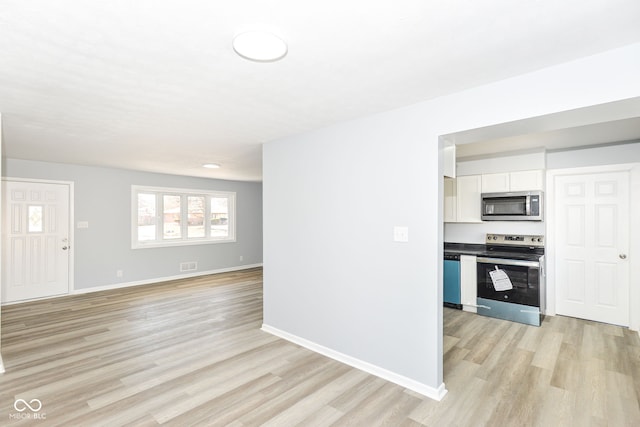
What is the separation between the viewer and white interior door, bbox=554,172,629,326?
397 cm

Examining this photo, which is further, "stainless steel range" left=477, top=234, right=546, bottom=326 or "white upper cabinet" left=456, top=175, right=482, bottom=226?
"white upper cabinet" left=456, top=175, right=482, bottom=226

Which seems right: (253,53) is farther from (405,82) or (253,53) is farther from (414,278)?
(414,278)

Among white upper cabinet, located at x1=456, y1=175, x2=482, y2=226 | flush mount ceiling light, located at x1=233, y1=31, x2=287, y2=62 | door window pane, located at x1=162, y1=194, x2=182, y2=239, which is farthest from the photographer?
door window pane, located at x1=162, y1=194, x2=182, y2=239

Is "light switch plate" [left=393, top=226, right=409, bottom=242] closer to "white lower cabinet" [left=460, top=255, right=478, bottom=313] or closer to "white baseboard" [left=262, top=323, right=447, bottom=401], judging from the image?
"white baseboard" [left=262, top=323, right=447, bottom=401]

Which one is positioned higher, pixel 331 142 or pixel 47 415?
pixel 331 142

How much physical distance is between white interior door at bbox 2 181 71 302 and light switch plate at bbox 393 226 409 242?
A: 5.78 metres

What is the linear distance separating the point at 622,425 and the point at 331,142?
3.03 m

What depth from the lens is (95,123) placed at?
310 centimetres

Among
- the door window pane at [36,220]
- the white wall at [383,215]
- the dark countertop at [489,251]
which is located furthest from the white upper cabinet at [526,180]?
the door window pane at [36,220]

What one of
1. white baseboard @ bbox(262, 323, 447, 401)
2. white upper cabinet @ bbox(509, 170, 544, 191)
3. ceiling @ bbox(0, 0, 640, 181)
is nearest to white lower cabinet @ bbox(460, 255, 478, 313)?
white upper cabinet @ bbox(509, 170, 544, 191)

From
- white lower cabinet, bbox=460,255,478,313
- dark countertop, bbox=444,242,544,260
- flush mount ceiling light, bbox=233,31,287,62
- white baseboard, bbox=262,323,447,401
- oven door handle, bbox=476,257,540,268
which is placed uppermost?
flush mount ceiling light, bbox=233,31,287,62

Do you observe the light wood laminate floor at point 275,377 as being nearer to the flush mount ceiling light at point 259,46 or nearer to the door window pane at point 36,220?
the door window pane at point 36,220

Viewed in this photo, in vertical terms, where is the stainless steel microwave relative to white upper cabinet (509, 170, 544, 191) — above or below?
below

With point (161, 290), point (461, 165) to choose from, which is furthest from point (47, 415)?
point (461, 165)
